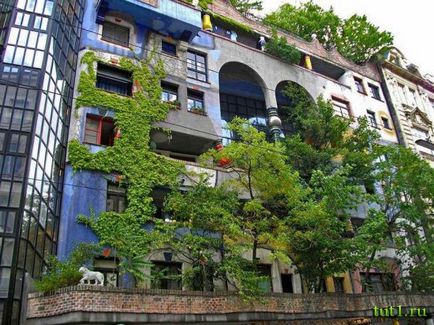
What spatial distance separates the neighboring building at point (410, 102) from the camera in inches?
1286

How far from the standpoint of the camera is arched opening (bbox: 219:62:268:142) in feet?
87.9

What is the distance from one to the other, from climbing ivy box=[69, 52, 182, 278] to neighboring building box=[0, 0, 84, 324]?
3.14 ft

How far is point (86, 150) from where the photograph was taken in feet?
60.1

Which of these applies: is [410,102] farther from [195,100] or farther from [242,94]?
[195,100]

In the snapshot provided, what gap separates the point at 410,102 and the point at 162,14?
71.7 feet

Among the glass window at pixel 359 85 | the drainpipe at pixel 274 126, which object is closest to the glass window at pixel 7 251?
the drainpipe at pixel 274 126

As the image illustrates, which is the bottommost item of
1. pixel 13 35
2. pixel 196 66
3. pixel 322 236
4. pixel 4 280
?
pixel 4 280

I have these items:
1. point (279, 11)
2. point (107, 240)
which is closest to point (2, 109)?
point (107, 240)

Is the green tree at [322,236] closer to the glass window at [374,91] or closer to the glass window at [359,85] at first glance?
the glass window at [359,85]

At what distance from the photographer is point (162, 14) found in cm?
2298

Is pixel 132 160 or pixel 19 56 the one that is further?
pixel 132 160

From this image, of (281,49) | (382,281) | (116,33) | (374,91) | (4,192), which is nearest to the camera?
(4,192)

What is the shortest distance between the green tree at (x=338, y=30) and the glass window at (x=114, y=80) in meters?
16.6

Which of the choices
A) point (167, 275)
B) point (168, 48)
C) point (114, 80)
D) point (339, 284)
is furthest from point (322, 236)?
point (168, 48)
